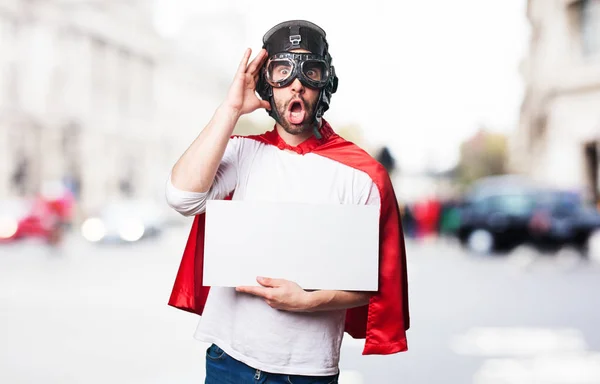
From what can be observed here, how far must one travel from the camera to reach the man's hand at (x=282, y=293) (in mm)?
2285

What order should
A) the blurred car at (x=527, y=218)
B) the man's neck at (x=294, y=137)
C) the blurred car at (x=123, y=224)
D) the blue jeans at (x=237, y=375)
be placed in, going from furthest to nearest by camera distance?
the blurred car at (x=123, y=224) < the blurred car at (x=527, y=218) < the man's neck at (x=294, y=137) < the blue jeans at (x=237, y=375)

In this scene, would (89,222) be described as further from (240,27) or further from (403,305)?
(240,27)

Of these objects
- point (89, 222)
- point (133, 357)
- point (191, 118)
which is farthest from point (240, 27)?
point (133, 357)

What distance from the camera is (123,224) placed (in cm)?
2306

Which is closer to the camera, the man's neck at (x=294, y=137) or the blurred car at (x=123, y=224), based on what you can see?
the man's neck at (x=294, y=137)

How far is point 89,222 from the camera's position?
23.1 metres

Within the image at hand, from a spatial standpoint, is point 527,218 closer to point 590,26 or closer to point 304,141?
point 590,26

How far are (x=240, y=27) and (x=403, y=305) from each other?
11278 centimetres

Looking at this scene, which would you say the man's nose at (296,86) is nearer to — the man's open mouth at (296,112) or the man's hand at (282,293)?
the man's open mouth at (296,112)

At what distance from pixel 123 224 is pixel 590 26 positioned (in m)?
19.6

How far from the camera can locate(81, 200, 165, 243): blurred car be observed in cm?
2267

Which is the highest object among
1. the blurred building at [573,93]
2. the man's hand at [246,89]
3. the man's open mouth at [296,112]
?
the blurred building at [573,93]

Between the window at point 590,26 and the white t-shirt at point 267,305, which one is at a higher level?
the window at point 590,26

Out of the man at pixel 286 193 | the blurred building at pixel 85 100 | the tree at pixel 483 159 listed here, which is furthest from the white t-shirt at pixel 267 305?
the tree at pixel 483 159
